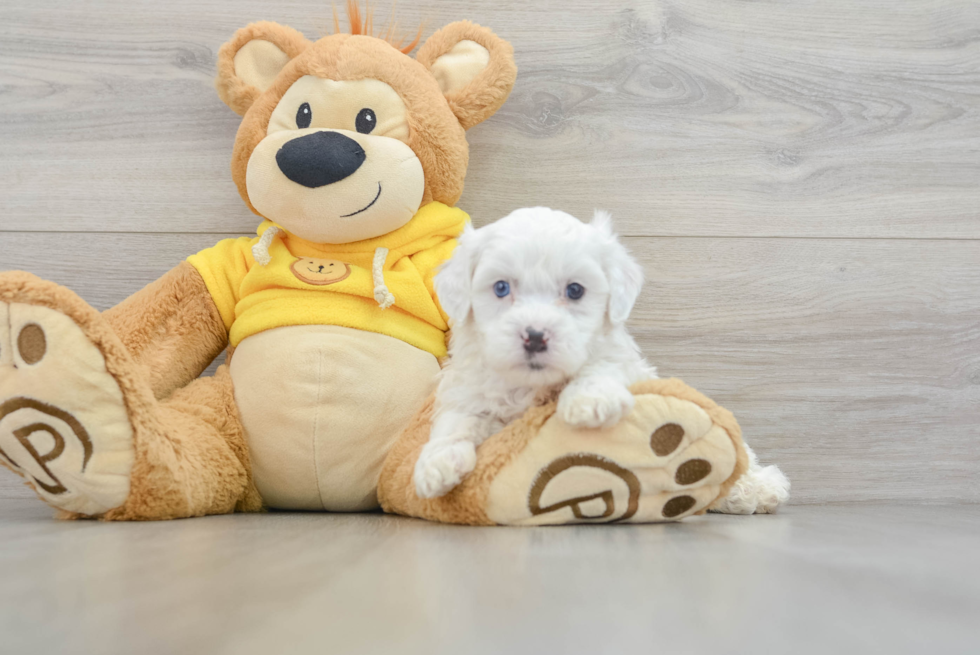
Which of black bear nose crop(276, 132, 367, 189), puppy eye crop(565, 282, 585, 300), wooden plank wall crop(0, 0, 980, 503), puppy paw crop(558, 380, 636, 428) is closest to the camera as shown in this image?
puppy paw crop(558, 380, 636, 428)

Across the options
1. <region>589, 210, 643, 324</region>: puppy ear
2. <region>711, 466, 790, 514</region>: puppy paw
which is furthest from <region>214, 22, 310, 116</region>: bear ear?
<region>711, 466, 790, 514</region>: puppy paw

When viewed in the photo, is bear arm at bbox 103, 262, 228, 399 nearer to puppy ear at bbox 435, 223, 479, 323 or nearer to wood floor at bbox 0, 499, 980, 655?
wood floor at bbox 0, 499, 980, 655

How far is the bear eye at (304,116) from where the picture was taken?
119 cm

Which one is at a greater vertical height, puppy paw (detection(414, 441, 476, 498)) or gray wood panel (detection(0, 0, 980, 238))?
gray wood panel (detection(0, 0, 980, 238))

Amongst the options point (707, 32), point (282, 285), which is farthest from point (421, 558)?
point (707, 32)

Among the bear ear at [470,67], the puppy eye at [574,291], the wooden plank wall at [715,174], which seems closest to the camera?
the puppy eye at [574,291]

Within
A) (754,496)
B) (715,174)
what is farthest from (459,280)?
(715,174)

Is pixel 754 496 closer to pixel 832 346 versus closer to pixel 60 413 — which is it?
pixel 832 346

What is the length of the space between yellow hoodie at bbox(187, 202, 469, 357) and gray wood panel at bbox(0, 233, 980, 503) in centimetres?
25

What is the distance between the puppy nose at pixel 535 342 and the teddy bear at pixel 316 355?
0.32ft

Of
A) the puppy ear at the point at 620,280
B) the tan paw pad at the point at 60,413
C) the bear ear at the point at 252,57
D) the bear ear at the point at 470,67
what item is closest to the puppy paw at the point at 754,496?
the puppy ear at the point at 620,280

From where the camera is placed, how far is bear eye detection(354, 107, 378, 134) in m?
1.19

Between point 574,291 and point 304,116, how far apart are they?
578mm

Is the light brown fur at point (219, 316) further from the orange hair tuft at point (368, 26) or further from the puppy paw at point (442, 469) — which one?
the puppy paw at point (442, 469)
